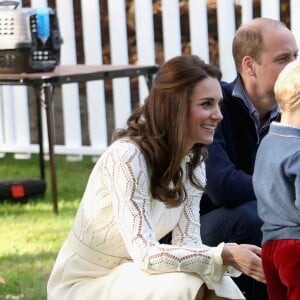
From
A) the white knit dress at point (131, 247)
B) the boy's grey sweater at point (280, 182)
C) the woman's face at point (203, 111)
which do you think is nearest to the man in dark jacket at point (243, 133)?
the white knit dress at point (131, 247)

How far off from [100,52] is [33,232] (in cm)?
228

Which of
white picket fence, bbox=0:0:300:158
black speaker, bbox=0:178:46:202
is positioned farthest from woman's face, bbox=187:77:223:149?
white picket fence, bbox=0:0:300:158

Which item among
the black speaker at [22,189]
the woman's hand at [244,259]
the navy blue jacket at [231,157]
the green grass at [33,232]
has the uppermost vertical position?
the navy blue jacket at [231,157]

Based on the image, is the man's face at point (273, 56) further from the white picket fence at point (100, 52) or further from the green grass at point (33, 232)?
the white picket fence at point (100, 52)

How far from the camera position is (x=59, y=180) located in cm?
788

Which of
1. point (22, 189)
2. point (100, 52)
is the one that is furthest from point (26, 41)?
point (100, 52)

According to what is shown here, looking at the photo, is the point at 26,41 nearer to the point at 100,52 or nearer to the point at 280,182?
the point at 100,52

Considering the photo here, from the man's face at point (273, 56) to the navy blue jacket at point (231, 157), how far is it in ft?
0.43

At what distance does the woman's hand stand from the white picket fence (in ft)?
13.4

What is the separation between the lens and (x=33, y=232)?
253 inches

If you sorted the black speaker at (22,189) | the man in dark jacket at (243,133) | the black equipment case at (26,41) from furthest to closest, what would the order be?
the black speaker at (22,189) → the black equipment case at (26,41) → the man in dark jacket at (243,133)

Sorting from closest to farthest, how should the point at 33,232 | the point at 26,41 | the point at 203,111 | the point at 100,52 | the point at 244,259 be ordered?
1. the point at 244,259
2. the point at 203,111
3. the point at 33,232
4. the point at 26,41
5. the point at 100,52

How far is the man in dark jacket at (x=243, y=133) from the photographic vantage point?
15.1 feet

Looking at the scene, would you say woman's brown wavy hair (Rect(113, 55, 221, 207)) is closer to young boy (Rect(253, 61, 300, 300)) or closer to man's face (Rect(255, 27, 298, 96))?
young boy (Rect(253, 61, 300, 300))
